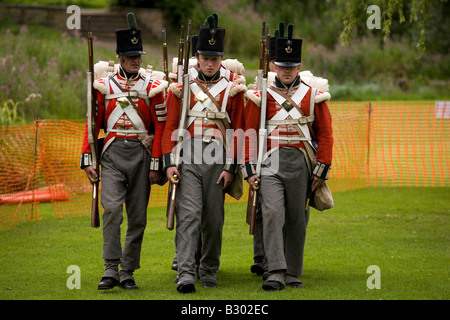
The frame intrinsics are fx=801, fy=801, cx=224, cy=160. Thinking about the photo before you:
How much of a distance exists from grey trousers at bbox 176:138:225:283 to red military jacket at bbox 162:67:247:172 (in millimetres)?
127

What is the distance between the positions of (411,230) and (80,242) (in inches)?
178

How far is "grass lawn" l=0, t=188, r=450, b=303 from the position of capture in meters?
7.39

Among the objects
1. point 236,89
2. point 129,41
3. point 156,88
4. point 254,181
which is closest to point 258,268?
point 254,181

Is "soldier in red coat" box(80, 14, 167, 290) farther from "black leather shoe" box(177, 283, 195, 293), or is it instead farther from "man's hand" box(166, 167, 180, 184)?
"black leather shoe" box(177, 283, 195, 293)

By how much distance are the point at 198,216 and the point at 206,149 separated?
644 mm

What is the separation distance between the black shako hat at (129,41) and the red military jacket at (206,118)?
50 centimetres

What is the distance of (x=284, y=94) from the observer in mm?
7711

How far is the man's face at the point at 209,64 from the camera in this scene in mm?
7711

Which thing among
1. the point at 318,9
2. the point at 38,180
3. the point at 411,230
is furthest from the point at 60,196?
the point at 318,9

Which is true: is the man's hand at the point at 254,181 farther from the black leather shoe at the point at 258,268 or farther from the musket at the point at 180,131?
the black leather shoe at the point at 258,268

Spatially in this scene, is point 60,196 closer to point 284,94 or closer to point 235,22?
point 284,94
